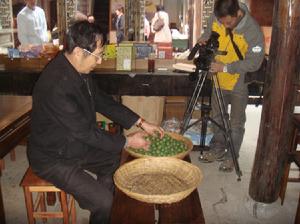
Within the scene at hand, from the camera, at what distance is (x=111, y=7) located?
9.09 m

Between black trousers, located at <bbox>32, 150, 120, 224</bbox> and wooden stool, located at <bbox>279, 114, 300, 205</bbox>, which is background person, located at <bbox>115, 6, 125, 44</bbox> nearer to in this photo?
wooden stool, located at <bbox>279, 114, 300, 205</bbox>

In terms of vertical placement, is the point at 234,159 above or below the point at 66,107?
below

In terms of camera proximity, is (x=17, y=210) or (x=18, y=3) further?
(x=18, y=3)

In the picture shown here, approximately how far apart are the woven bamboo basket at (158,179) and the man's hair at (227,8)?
6.23ft

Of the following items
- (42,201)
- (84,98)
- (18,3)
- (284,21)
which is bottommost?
(42,201)

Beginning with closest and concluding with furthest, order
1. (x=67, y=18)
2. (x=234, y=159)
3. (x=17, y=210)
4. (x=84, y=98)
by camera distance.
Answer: (x=84, y=98)
(x=17, y=210)
(x=234, y=159)
(x=67, y=18)

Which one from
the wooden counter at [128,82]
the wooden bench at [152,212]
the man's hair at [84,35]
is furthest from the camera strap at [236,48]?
the wooden bench at [152,212]

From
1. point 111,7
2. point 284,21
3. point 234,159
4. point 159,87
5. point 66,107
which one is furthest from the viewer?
point 111,7

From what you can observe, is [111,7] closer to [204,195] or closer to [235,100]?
[235,100]

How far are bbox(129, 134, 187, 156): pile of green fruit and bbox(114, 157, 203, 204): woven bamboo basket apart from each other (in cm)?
15

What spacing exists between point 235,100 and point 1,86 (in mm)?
3380

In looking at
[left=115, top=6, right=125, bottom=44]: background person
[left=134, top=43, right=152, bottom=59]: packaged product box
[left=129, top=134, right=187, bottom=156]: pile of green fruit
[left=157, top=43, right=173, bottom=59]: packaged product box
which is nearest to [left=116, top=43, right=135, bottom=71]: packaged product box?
[left=134, top=43, right=152, bottom=59]: packaged product box

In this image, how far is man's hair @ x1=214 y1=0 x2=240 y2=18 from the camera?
11.0 ft

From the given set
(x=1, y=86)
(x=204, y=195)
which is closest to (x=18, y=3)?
(x=1, y=86)
